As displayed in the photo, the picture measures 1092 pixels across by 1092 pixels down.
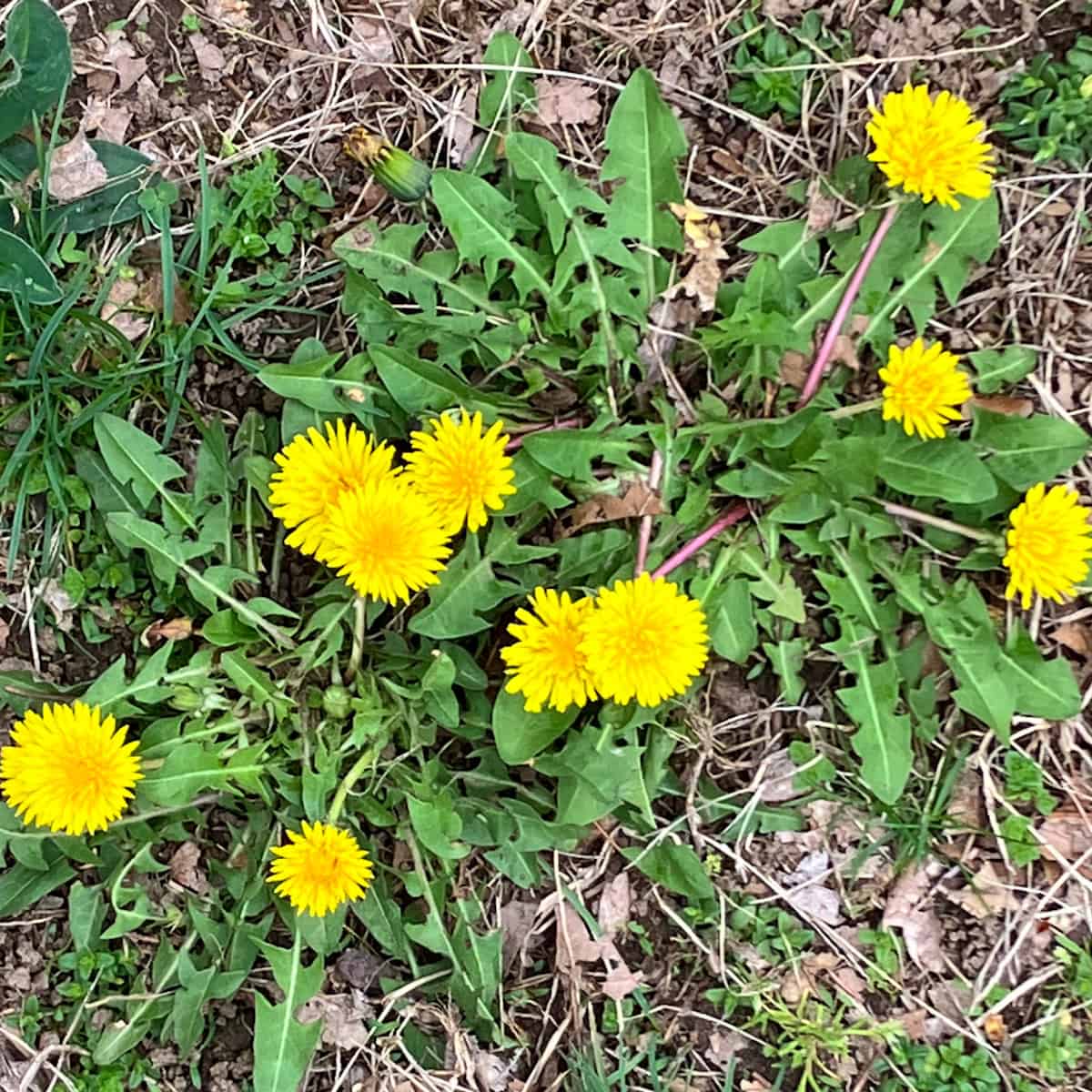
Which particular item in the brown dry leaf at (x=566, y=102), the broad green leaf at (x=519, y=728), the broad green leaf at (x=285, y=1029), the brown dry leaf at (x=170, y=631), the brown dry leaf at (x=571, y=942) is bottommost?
the broad green leaf at (x=285, y=1029)

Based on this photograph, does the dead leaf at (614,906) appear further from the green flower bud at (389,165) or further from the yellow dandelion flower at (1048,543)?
the green flower bud at (389,165)

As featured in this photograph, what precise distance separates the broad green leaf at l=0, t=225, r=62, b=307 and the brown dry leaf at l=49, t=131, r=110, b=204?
185mm

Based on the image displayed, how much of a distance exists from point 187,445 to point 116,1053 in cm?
133

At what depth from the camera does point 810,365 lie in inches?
95.5

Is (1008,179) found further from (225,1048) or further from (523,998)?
(225,1048)

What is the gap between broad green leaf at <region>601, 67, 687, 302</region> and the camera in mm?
2387

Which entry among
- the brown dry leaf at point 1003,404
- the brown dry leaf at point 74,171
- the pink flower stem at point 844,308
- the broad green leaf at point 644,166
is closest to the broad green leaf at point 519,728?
the pink flower stem at point 844,308

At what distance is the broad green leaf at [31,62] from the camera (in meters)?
2.55

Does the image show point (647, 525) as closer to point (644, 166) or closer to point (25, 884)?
point (644, 166)

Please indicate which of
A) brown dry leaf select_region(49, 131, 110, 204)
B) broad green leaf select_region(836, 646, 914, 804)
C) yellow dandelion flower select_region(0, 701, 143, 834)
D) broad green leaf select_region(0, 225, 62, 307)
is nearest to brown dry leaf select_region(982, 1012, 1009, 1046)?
broad green leaf select_region(836, 646, 914, 804)

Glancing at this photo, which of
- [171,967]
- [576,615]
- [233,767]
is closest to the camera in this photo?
[576,615]

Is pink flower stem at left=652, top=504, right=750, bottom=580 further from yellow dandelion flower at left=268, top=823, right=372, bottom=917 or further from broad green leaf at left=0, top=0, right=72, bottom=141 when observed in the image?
broad green leaf at left=0, top=0, right=72, bottom=141

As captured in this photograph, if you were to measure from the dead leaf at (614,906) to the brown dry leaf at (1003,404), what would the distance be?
1.24 metres

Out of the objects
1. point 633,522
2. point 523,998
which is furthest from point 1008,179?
point 523,998
